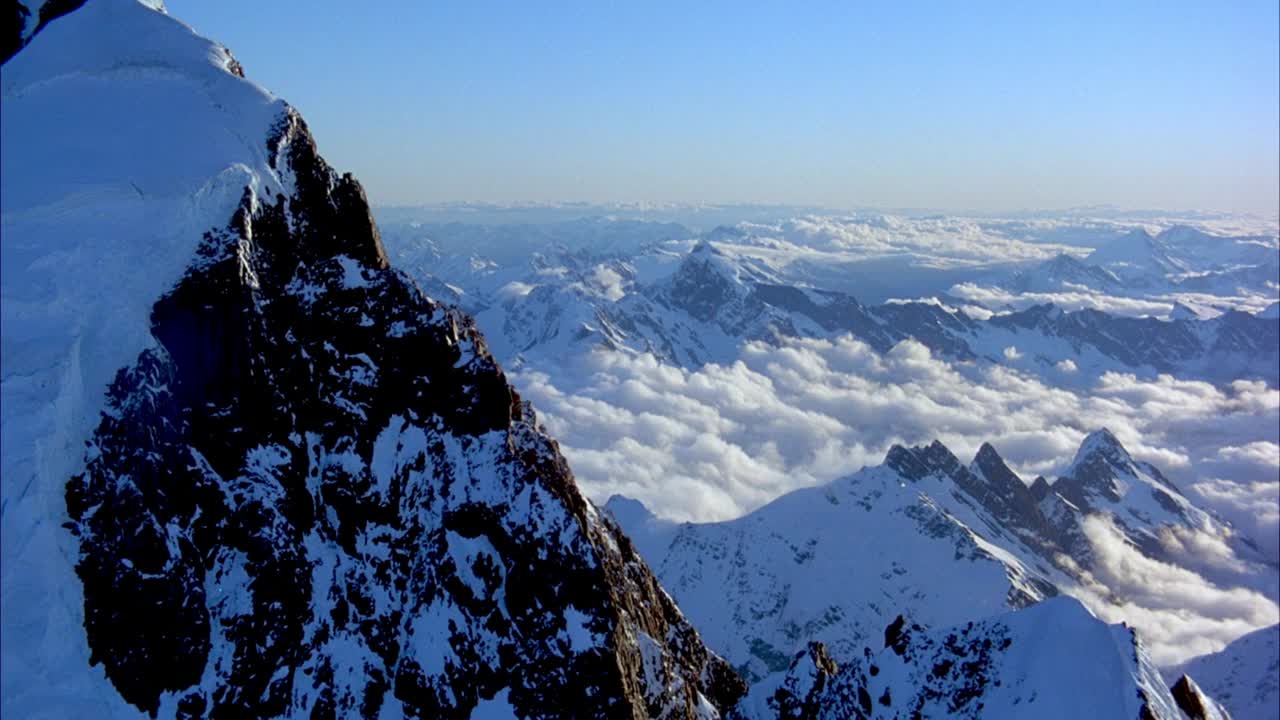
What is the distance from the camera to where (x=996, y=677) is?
62.1 m

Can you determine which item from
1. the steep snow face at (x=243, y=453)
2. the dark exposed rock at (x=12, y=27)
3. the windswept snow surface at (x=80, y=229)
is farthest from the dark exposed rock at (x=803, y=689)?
the dark exposed rock at (x=12, y=27)

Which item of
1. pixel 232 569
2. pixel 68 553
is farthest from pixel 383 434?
pixel 68 553

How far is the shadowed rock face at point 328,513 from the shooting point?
38906mm

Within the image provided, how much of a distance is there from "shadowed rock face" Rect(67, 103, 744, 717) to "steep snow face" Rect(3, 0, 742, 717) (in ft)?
0.48

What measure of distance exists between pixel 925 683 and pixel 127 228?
7015cm

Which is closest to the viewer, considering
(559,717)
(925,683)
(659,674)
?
(559,717)

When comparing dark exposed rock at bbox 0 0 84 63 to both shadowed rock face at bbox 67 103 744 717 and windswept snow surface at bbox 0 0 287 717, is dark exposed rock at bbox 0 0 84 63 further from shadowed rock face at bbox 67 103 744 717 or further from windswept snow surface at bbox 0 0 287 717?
shadowed rock face at bbox 67 103 744 717

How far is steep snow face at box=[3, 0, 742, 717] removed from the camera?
36719 millimetres

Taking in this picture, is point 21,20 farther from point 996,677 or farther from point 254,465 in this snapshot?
point 996,677

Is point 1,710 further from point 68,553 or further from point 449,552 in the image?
point 449,552

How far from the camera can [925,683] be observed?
213ft

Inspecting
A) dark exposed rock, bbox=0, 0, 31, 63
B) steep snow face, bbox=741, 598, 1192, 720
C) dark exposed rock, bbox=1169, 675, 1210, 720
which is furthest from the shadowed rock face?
dark exposed rock, bbox=1169, 675, 1210, 720

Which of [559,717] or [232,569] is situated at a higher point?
[232,569]

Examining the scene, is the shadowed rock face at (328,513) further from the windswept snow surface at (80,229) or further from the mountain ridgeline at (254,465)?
the windswept snow surface at (80,229)
